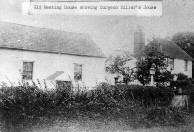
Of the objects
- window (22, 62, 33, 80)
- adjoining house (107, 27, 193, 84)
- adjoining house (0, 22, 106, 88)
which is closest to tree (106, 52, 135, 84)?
adjoining house (107, 27, 193, 84)

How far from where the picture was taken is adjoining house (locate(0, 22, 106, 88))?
49.7ft

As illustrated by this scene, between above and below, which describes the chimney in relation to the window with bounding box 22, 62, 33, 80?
above

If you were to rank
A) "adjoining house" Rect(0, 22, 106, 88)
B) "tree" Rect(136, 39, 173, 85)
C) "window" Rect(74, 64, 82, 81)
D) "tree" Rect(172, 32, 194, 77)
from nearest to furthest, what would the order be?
"adjoining house" Rect(0, 22, 106, 88) → "tree" Rect(136, 39, 173, 85) → "window" Rect(74, 64, 82, 81) → "tree" Rect(172, 32, 194, 77)

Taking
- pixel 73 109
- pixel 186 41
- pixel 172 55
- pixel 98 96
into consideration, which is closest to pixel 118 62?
pixel 172 55

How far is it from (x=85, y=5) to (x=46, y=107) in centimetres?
357

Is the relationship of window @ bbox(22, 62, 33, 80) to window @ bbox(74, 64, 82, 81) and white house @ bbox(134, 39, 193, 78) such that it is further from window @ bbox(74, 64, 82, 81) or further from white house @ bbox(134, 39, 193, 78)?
white house @ bbox(134, 39, 193, 78)

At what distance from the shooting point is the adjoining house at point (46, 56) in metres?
15.2

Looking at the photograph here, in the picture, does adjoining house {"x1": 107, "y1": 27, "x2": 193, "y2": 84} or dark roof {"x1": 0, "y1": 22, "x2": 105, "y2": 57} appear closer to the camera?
dark roof {"x1": 0, "y1": 22, "x2": 105, "y2": 57}

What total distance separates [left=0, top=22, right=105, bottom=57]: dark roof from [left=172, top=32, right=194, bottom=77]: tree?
42.1 feet

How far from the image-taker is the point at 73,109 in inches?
294

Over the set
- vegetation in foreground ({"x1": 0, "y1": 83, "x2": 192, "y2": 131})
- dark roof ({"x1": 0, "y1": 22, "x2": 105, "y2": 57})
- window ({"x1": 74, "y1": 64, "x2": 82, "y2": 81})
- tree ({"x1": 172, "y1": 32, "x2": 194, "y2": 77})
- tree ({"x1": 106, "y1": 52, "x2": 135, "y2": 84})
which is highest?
tree ({"x1": 172, "y1": 32, "x2": 194, "y2": 77})

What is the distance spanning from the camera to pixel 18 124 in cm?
678

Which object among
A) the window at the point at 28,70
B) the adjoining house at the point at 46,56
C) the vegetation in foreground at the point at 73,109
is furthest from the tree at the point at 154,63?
the window at the point at 28,70

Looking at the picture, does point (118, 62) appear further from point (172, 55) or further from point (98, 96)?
point (98, 96)
